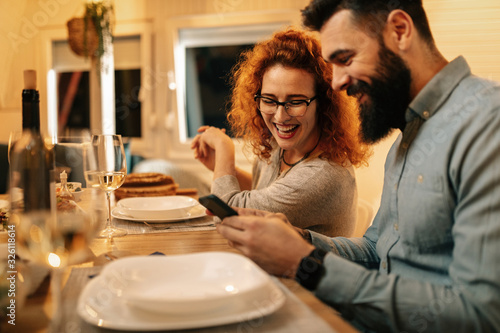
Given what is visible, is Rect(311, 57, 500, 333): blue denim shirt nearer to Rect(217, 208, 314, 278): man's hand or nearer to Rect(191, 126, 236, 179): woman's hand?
Rect(217, 208, 314, 278): man's hand

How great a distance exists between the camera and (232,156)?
5.26ft

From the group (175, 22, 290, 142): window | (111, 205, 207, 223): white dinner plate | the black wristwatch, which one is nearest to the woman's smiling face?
(111, 205, 207, 223): white dinner plate

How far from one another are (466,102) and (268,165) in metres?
0.97

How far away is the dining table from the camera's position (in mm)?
559

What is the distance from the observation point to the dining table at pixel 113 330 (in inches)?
22.0

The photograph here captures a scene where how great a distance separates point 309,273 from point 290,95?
791 mm

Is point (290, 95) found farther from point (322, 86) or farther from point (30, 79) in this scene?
point (30, 79)

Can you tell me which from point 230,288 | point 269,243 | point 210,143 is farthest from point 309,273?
point 210,143

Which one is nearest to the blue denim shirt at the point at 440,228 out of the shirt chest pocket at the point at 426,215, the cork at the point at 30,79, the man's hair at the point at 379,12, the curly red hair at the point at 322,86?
the shirt chest pocket at the point at 426,215

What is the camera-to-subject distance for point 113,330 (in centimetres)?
55

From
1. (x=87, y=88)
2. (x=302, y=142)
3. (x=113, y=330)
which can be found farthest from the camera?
(x=87, y=88)

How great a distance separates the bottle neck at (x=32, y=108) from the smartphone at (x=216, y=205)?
1.10 feet

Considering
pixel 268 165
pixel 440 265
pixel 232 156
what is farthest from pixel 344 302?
pixel 268 165

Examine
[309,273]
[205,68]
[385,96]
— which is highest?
[205,68]
